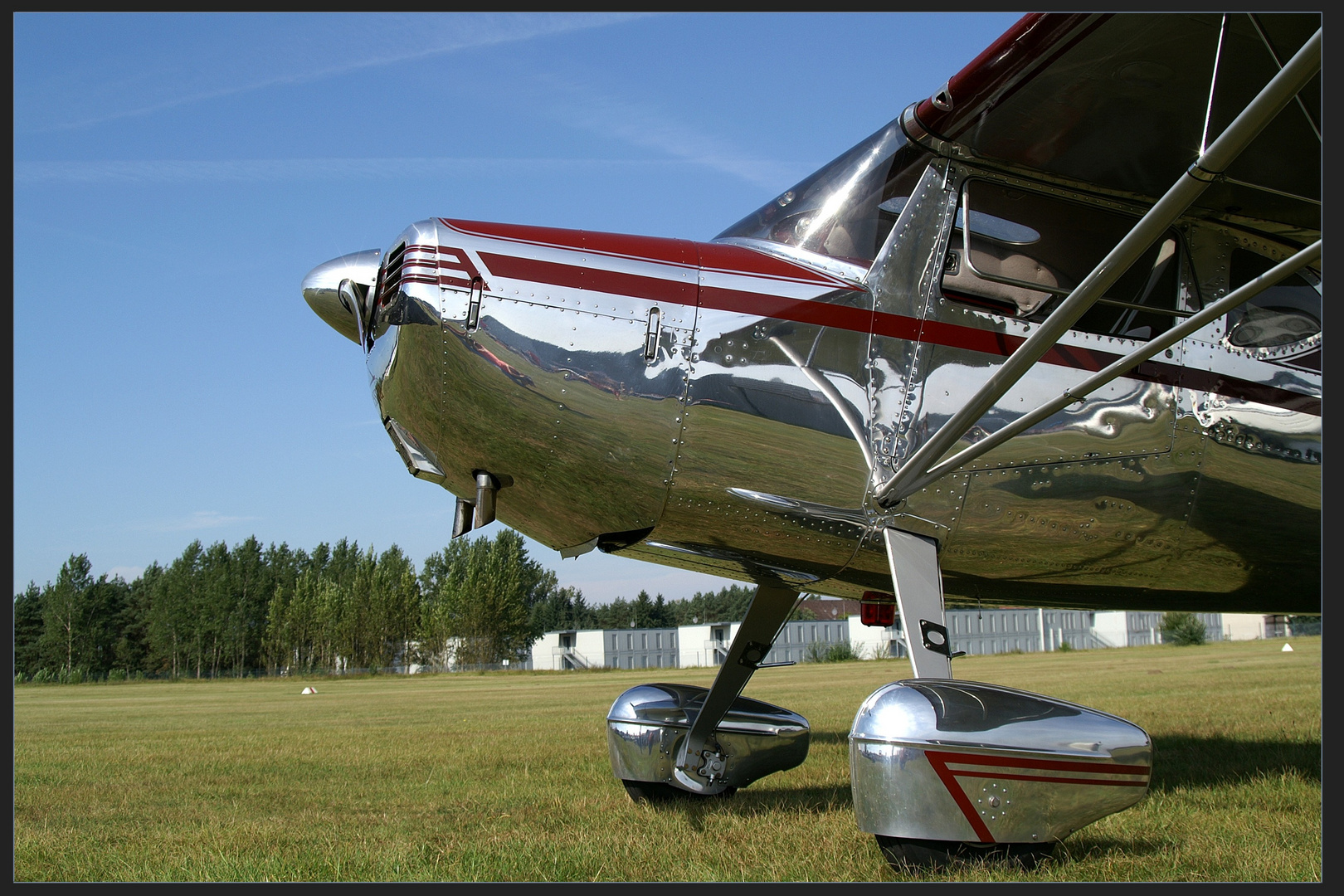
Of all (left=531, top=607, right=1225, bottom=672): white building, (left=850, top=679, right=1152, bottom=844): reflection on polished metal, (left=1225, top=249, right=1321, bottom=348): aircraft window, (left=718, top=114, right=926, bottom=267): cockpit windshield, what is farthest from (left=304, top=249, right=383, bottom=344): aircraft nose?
(left=531, top=607, right=1225, bottom=672): white building

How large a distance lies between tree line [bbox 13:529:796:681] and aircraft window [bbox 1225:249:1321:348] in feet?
197

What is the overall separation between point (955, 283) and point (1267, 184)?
186cm

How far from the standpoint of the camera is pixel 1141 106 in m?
4.74

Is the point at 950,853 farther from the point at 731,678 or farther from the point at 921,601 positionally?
the point at 731,678

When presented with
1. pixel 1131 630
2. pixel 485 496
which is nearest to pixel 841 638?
pixel 1131 630

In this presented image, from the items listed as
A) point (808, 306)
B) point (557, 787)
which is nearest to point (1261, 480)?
point (808, 306)

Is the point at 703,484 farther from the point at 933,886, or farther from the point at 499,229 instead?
the point at 933,886

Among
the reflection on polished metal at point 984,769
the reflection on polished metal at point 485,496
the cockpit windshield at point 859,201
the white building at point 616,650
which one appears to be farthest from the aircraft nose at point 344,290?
the white building at point 616,650

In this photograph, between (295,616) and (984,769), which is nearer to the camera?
(984,769)

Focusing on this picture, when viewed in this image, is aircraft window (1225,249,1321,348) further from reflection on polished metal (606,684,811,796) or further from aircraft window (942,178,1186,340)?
reflection on polished metal (606,684,811,796)

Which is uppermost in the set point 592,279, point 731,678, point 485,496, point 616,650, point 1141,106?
point 1141,106

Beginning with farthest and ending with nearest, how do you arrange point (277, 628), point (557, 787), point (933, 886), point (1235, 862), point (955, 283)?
1. point (277, 628)
2. point (557, 787)
3. point (955, 283)
4. point (1235, 862)
5. point (933, 886)

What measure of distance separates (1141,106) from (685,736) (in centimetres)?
446

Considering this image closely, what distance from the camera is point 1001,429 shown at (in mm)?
4402
